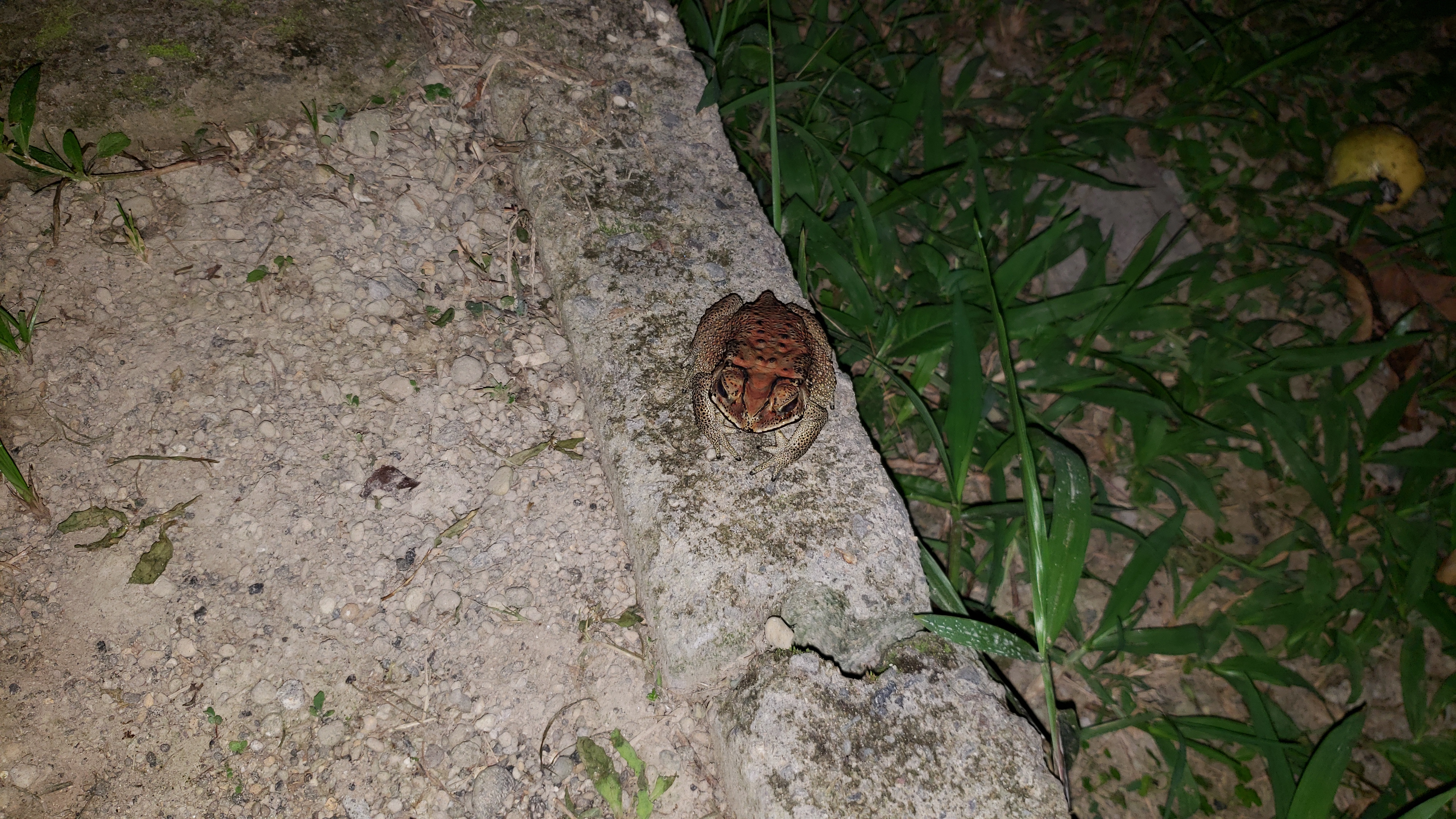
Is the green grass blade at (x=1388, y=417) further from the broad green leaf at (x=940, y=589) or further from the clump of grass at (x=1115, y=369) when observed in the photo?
the broad green leaf at (x=940, y=589)

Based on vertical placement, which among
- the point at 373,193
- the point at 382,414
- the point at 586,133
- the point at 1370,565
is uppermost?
the point at 586,133

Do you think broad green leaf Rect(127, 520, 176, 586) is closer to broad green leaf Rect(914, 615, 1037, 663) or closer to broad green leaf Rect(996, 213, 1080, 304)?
broad green leaf Rect(914, 615, 1037, 663)

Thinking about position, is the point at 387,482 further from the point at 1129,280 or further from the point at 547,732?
the point at 1129,280

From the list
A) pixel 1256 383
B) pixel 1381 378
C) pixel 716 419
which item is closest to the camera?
pixel 716 419

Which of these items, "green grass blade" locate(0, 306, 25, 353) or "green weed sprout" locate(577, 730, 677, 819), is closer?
"green weed sprout" locate(577, 730, 677, 819)

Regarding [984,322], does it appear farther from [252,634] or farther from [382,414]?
[252,634]

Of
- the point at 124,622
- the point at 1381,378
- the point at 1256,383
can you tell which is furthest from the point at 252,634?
the point at 1381,378

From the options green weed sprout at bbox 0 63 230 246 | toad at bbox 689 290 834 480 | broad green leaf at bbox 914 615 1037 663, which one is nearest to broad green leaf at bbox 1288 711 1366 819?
broad green leaf at bbox 914 615 1037 663

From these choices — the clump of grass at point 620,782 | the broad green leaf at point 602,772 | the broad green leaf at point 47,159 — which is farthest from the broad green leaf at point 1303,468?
the broad green leaf at point 47,159
